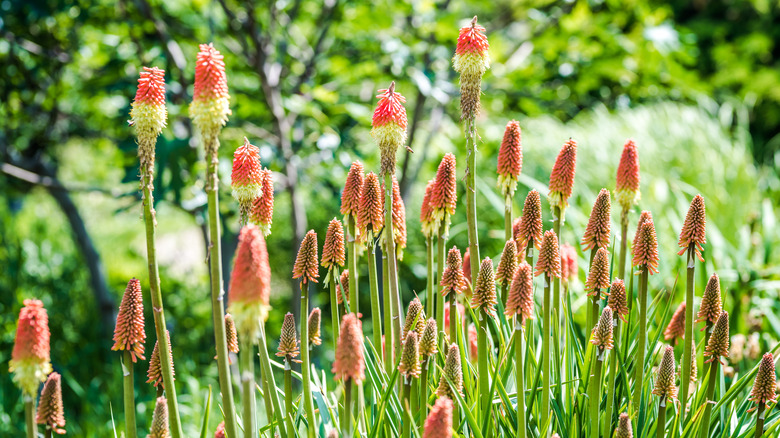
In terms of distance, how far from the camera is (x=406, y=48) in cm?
412

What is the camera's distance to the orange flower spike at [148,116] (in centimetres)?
141

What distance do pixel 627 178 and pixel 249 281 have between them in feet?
5.20

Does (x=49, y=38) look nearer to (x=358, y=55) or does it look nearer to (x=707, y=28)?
(x=358, y=55)

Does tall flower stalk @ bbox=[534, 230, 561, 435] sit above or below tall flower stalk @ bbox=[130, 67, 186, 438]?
below

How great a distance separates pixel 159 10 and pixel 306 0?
1.15 m

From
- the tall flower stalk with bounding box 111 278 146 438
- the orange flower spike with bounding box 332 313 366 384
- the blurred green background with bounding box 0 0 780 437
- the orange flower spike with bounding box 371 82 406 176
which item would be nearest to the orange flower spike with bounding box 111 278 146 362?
the tall flower stalk with bounding box 111 278 146 438

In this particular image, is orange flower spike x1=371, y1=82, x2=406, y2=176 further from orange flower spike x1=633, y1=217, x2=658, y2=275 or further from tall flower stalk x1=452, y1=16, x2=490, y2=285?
orange flower spike x1=633, y1=217, x2=658, y2=275

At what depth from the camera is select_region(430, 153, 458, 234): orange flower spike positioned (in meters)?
1.98

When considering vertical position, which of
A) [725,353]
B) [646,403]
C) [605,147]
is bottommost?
[646,403]

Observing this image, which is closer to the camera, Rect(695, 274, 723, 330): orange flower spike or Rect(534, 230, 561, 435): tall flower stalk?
Rect(534, 230, 561, 435): tall flower stalk

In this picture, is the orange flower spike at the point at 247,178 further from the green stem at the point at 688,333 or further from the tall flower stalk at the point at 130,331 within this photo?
the green stem at the point at 688,333

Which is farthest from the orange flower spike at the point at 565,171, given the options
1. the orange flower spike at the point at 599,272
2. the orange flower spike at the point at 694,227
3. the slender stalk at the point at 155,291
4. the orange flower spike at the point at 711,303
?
the slender stalk at the point at 155,291

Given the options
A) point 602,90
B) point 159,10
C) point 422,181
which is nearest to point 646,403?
point 159,10

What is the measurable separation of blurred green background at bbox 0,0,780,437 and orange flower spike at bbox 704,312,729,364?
43.3 inches
